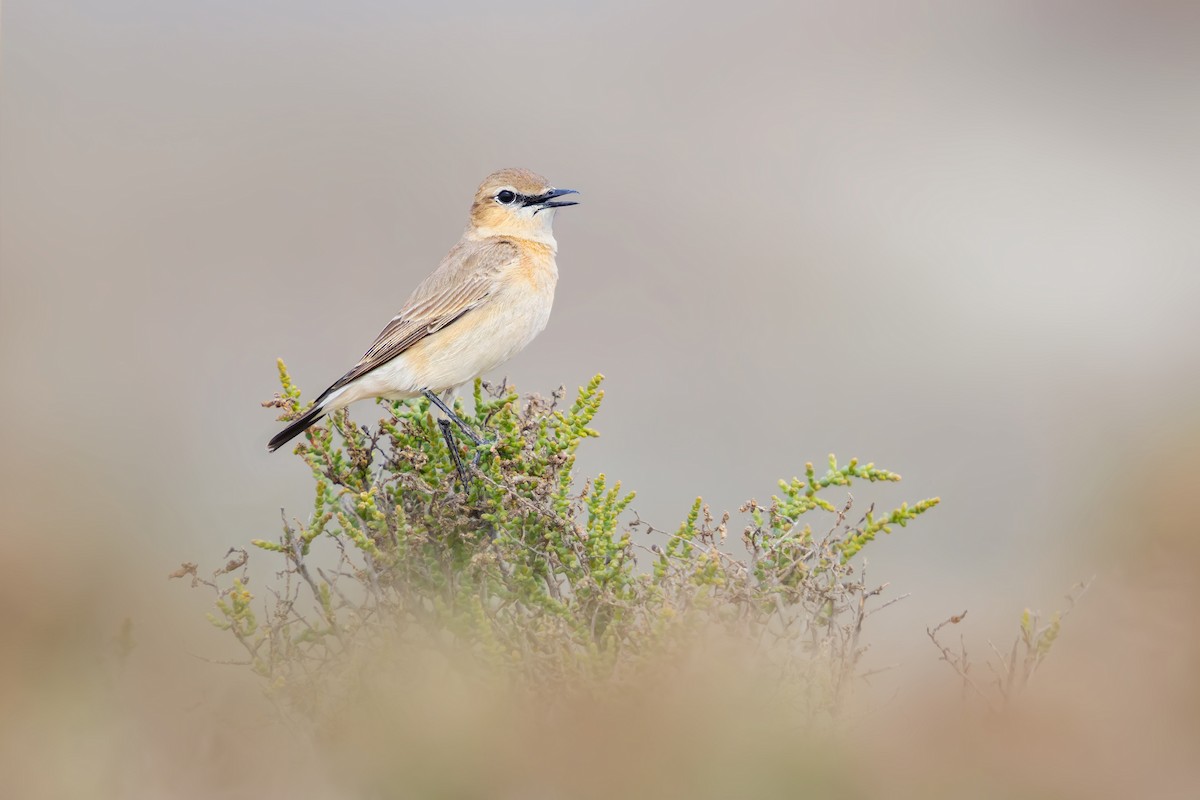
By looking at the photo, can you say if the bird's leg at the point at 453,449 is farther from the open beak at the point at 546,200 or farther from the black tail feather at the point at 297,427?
the open beak at the point at 546,200

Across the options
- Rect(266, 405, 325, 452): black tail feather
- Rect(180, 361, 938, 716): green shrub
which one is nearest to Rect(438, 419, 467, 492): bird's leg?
Rect(180, 361, 938, 716): green shrub

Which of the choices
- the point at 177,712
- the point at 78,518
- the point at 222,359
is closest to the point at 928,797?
the point at 177,712

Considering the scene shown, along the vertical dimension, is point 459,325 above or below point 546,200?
below

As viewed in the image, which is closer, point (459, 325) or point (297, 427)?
point (297, 427)

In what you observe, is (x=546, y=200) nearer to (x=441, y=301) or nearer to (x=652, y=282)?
(x=441, y=301)

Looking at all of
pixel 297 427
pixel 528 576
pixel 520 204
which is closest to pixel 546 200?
pixel 520 204

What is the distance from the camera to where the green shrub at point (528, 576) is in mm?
5340

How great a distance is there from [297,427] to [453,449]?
0.91 m

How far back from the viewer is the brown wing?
7.34 meters

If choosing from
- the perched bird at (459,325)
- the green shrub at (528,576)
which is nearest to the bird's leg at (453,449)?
the green shrub at (528,576)

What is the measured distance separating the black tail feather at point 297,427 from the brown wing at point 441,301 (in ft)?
2.10

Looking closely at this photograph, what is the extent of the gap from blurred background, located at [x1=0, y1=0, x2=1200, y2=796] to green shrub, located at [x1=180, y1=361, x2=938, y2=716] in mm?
561

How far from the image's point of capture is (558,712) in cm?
477

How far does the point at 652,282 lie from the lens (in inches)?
1141
